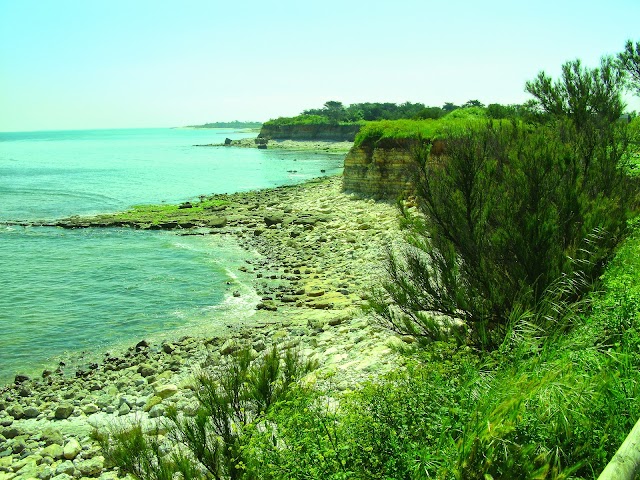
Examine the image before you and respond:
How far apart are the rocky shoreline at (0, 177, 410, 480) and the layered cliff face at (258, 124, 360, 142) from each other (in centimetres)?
8191

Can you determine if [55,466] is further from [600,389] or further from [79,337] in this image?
[600,389]

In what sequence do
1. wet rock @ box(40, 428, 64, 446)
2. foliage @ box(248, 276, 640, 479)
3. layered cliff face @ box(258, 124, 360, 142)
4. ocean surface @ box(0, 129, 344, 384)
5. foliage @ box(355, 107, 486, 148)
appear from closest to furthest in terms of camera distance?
foliage @ box(248, 276, 640, 479), wet rock @ box(40, 428, 64, 446), ocean surface @ box(0, 129, 344, 384), foliage @ box(355, 107, 486, 148), layered cliff face @ box(258, 124, 360, 142)

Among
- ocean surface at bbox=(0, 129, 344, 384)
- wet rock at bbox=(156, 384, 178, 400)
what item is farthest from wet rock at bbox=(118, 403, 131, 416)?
ocean surface at bbox=(0, 129, 344, 384)

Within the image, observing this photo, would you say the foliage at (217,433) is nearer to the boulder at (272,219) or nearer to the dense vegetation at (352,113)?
the boulder at (272,219)

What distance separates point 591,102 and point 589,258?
49.3 ft

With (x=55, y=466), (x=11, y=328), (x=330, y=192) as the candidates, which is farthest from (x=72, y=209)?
(x=55, y=466)

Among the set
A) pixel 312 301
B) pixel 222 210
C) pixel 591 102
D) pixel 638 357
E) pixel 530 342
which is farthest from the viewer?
pixel 222 210

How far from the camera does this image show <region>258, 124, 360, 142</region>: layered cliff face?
10306 cm

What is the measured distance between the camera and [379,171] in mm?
30844

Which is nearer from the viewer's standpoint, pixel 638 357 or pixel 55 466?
pixel 638 357

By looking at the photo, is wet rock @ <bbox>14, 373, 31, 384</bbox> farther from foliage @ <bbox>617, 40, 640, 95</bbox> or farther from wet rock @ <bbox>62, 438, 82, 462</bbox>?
foliage @ <bbox>617, 40, 640, 95</bbox>

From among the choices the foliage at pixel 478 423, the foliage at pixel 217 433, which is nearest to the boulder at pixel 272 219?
the foliage at pixel 217 433

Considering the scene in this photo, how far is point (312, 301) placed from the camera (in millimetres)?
15742

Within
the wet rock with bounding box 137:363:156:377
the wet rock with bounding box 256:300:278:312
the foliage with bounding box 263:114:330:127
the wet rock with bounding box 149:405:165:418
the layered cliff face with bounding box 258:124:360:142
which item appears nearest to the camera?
the wet rock with bounding box 149:405:165:418
